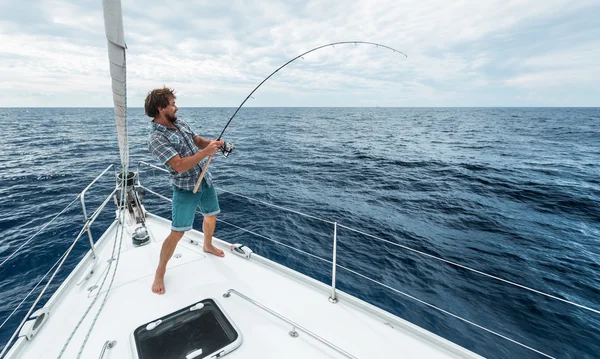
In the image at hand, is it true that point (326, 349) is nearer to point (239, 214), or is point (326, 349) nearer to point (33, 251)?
point (239, 214)

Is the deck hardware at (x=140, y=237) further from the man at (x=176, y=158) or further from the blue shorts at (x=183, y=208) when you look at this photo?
the blue shorts at (x=183, y=208)

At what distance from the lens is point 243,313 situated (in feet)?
7.39

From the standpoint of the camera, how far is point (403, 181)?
11.3 m

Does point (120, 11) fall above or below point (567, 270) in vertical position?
above

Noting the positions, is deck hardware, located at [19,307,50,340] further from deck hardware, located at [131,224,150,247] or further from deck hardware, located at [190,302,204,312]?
deck hardware, located at [131,224,150,247]

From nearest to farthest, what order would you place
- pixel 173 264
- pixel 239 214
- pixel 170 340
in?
pixel 170 340 → pixel 173 264 → pixel 239 214

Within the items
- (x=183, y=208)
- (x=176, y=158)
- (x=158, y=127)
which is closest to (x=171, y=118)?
(x=158, y=127)

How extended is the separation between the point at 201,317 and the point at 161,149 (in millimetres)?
1406

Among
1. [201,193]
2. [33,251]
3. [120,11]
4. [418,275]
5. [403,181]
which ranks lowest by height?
[33,251]

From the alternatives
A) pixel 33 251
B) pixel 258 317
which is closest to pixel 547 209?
pixel 258 317

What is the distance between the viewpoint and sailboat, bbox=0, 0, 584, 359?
189 cm

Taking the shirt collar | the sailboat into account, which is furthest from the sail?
the shirt collar

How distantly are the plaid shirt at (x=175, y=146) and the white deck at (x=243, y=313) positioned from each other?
3.29ft

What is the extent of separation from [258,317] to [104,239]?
264 centimetres
